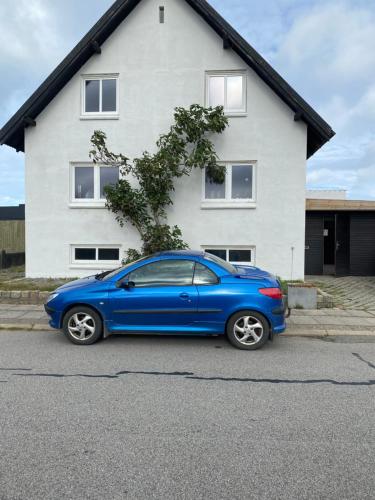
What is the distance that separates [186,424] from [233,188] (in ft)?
29.5

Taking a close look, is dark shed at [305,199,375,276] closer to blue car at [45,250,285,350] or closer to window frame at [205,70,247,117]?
window frame at [205,70,247,117]

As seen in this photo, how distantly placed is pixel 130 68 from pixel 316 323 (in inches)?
357

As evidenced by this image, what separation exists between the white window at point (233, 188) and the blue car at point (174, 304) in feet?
18.2

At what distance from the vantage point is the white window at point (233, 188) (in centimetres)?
1164

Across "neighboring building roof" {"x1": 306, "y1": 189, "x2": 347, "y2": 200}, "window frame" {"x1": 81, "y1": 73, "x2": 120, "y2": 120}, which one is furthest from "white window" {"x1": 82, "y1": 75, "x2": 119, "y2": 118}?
"neighboring building roof" {"x1": 306, "y1": 189, "x2": 347, "y2": 200}

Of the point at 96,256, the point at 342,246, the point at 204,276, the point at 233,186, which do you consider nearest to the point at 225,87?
the point at 233,186

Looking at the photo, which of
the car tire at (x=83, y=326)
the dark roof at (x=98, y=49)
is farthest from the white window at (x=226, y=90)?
the car tire at (x=83, y=326)

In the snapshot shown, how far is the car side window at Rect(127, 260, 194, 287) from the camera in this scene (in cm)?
624

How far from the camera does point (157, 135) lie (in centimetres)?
1163

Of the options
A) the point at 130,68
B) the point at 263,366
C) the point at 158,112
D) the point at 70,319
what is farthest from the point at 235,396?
the point at 130,68

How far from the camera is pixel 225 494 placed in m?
2.61

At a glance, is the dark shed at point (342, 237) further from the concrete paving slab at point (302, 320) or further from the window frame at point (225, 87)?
the concrete paving slab at point (302, 320)

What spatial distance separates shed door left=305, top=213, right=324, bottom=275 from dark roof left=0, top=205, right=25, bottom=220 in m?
21.8

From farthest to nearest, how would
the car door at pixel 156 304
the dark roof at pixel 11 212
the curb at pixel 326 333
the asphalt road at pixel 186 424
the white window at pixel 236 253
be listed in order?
the dark roof at pixel 11 212, the white window at pixel 236 253, the curb at pixel 326 333, the car door at pixel 156 304, the asphalt road at pixel 186 424
